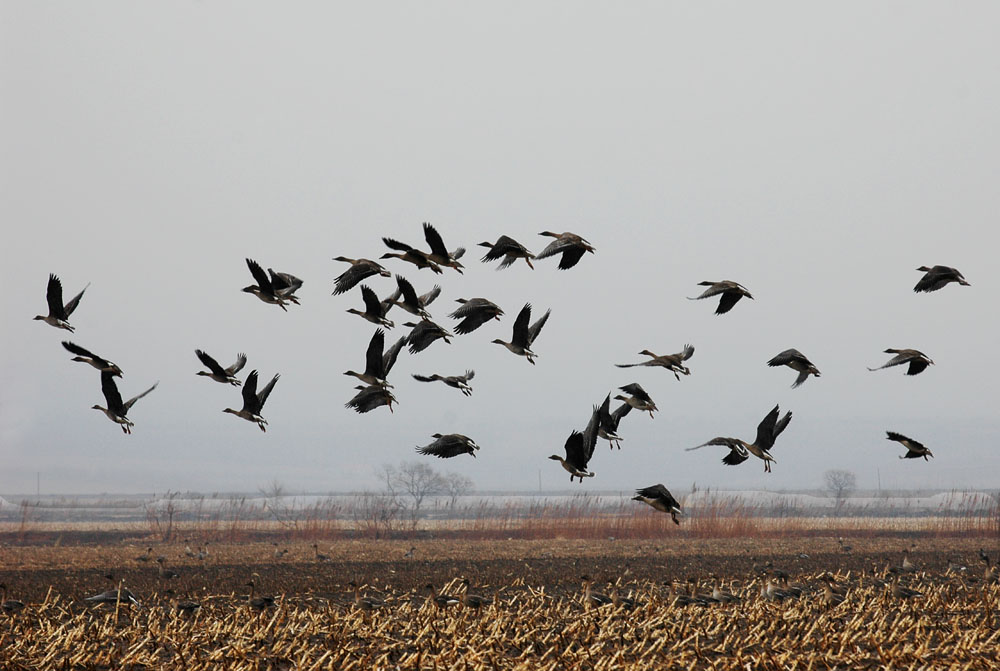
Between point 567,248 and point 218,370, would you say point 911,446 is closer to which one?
point 567,248

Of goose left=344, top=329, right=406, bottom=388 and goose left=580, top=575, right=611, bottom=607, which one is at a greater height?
goose left=344, top=329, right=406, bottom=388

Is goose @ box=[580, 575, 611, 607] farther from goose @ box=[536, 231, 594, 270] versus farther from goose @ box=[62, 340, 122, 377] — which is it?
goose @ box=[62, 340, 122, 377]

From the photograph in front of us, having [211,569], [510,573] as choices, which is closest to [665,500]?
[510,573]

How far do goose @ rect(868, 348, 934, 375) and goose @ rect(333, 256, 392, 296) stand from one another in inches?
312

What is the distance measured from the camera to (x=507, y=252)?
14.8 meters

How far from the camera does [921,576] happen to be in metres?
27.2

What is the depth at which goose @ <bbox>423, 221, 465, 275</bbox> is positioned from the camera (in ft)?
47.2

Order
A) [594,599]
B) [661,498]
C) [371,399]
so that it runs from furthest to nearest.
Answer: [594,599] → [371,399] → [661,498]

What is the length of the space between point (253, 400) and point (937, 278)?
10968mm

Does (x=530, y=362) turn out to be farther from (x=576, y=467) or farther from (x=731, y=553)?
(x=731, y=553)

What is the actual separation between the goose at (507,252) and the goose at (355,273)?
5.49 feet

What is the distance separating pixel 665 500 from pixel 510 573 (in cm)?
1639

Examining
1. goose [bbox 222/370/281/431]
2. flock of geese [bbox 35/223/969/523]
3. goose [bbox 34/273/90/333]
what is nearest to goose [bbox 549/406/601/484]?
flock of geese [bbox 35/223/969/523]

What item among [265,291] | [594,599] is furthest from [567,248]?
[594,599]
